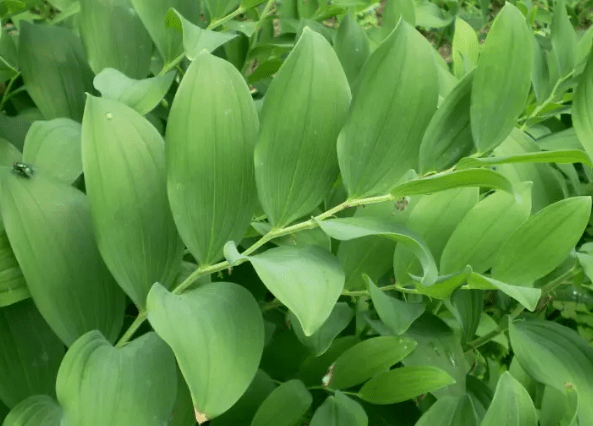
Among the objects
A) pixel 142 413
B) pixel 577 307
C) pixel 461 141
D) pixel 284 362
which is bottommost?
pixel 577 307

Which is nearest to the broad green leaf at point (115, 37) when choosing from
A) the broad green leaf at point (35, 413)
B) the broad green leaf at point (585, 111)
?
the broad green leaf at point (35, 413)

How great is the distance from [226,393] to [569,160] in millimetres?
268

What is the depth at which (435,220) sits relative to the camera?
542mm

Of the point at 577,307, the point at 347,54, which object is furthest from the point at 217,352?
the point at 577,307

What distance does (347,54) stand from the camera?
679 millimetres

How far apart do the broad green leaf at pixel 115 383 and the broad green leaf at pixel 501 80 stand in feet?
0.95

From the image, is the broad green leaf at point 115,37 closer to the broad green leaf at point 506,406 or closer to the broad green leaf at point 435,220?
the broad green leaf at point 435,220

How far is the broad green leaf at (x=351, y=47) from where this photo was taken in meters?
0.67

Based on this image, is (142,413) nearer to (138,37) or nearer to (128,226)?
(128,226)

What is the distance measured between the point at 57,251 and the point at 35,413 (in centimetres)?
11

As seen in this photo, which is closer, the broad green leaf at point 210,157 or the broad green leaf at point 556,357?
the broad green leaf at point 210,157

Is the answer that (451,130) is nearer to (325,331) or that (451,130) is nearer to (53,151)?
(325,331)

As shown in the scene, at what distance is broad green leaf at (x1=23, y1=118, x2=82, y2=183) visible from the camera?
475 millimetres

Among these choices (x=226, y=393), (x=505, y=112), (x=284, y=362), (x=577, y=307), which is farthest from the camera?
(x=577, y=307)
